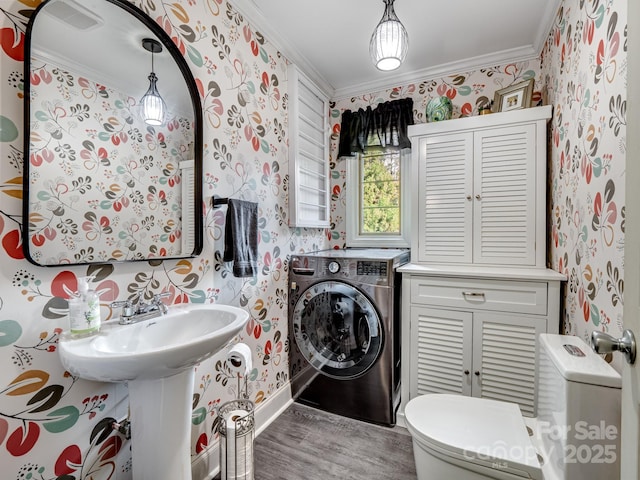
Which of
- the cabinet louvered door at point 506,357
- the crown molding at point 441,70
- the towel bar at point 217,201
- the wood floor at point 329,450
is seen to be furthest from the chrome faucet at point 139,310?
the crown molding at point 441,70

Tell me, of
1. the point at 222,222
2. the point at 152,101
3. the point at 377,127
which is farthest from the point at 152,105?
the point at 377,127

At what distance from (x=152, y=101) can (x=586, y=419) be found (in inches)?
76.7

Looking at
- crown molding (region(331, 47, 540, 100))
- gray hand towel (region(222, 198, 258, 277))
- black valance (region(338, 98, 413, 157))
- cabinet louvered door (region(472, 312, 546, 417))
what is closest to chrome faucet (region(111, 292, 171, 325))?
gray hand towel (region(222, 198, 258, 277))

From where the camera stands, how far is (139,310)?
1.16 metres

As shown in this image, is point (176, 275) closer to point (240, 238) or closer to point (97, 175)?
point (240, 238)

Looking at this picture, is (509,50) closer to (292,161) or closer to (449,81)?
Result: (449,81)

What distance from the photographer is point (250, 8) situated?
69.3 inches

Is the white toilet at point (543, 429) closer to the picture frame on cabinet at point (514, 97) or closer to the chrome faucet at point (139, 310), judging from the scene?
the chrome faucet at point (139, 310)

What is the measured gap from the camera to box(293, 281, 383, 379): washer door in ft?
6.41

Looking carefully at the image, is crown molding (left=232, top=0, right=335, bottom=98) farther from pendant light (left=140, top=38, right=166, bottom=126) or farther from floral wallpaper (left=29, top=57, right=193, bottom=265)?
floral wallpaper (left=29, top=57, right=193, bottom=265)

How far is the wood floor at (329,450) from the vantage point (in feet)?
5.16

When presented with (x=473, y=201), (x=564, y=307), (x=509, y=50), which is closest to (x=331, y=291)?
(x=473, y=201)

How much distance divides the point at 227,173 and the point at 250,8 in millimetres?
986

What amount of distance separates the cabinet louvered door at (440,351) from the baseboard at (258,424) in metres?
0.88
